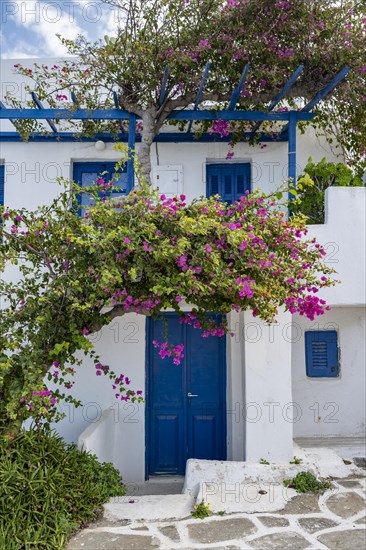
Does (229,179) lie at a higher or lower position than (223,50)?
lower

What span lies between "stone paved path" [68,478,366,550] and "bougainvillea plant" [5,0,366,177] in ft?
15.0

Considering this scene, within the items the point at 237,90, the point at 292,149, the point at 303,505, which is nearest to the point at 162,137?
the point at 237,90

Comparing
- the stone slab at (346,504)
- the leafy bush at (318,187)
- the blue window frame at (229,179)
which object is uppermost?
the blue window frame at (229,179)

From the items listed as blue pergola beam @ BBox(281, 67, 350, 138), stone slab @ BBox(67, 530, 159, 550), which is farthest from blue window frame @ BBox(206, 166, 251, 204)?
stone slab @ BBox(67, 530, 159, 550)

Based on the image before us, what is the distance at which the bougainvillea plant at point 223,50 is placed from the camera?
284 inches

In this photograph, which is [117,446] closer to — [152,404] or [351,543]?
[152,404]

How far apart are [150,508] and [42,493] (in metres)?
1.38

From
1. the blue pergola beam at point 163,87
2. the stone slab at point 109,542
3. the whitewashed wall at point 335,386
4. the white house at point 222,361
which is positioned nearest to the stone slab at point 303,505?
the white house at point 222,361

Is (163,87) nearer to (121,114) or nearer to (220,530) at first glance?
(121,114)

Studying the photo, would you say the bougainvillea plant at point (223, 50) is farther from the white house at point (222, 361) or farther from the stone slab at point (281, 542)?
the stone slab at point (281, 542)

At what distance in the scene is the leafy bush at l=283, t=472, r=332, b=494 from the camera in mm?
6500

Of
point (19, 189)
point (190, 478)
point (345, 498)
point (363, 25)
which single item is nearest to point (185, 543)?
point (190, 478)

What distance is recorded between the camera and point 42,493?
534 centimetres

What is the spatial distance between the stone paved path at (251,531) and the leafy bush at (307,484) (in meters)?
0.28
